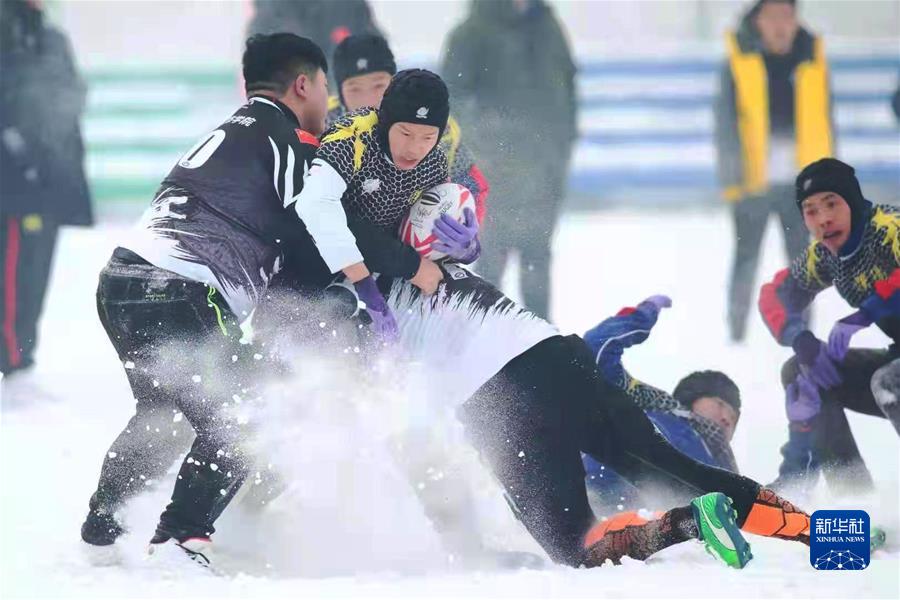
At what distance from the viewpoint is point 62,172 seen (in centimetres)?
450

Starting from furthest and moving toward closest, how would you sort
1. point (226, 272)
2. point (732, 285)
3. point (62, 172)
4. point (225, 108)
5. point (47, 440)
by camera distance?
1. point (225, 108)
2. point (732, 285)
3. point (62, 172)
4. point (47, 440)
5. point (226, 272)

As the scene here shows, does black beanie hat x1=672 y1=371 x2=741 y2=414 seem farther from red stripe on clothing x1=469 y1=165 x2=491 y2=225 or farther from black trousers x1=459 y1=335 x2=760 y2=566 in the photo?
red stripe on clothing x1=469 y1=165 x2=491 y2=225

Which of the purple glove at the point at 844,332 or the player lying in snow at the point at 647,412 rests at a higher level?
the purple glove at the point at 844,332

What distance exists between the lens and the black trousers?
2.91 m

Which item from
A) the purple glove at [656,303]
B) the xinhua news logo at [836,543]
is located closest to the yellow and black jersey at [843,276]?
the purple glove at [656,303]

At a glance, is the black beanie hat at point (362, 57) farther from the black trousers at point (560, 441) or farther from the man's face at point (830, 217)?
the man's face at point (830, 217)

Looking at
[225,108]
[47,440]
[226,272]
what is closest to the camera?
[226,272]

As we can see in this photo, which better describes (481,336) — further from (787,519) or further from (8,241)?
(8,241)

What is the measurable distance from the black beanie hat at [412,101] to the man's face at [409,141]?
0.01 m

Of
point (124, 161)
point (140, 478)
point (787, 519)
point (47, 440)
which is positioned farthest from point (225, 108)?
point (787, 519)

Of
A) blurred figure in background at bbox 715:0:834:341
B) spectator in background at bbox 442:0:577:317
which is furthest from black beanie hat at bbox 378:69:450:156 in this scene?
blurred figure in background at bbox 715:0:834:341

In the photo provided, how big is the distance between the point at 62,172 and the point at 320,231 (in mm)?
2039

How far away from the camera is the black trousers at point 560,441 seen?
291 cm

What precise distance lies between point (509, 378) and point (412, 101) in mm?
671
